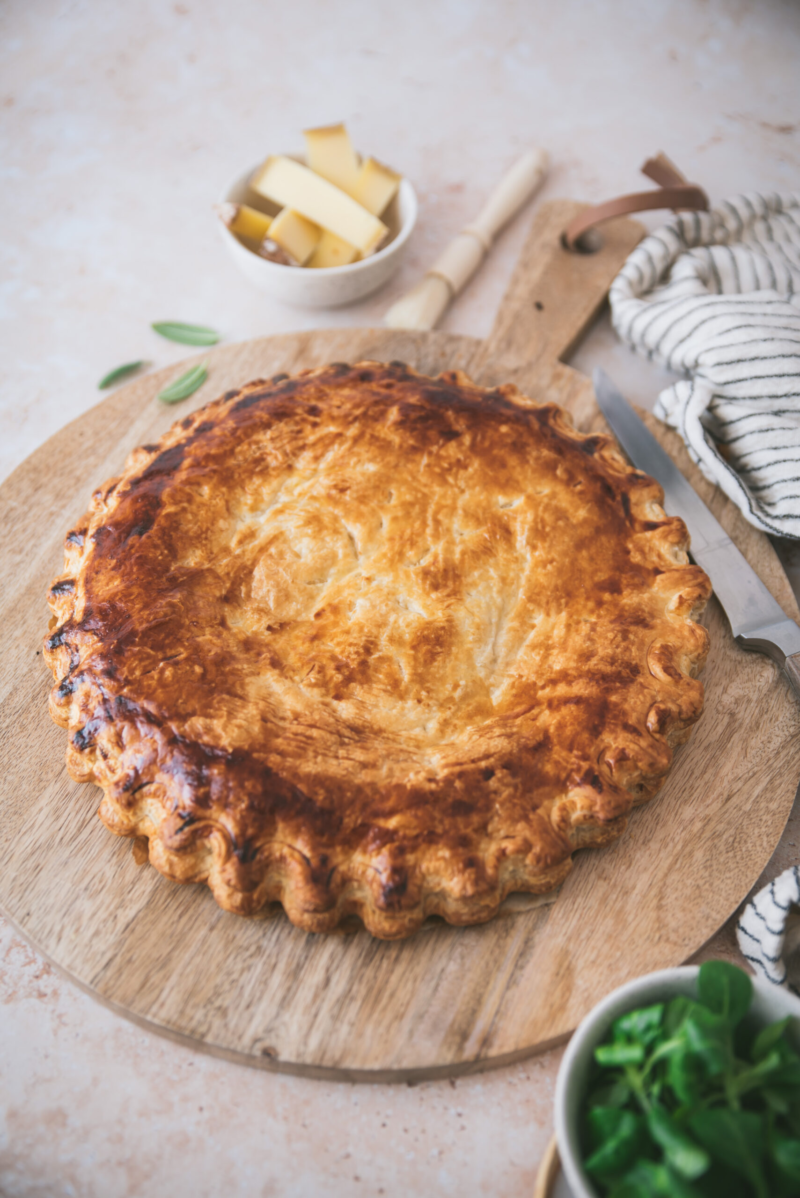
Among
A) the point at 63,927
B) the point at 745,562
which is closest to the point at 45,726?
the point at 63,927

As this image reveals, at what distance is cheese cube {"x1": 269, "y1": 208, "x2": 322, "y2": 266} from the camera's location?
12.6 ft

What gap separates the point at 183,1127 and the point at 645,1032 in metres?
1.23

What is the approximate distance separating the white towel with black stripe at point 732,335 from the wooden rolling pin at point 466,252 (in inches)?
29.6

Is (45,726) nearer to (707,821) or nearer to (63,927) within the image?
(63,927)

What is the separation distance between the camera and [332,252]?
3971mm

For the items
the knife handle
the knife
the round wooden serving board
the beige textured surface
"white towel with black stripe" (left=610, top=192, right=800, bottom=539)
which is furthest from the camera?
the beige textured surface

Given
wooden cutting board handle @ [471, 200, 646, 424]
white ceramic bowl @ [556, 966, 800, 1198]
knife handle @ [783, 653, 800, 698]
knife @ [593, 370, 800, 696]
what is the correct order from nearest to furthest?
white ceramic bowl @ [556, 966, 800, 1198]
knife handle @ [783, 653, 800, 698]
knife @ [593, 370, 800, 696]
wooden cutting board handle @ [471, 200, 646, 424]

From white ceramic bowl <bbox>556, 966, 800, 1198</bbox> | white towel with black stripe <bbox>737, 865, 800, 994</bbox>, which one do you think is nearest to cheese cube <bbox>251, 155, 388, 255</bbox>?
white towel with black stripe <bbox>737, 865, 800, 994</bbox>

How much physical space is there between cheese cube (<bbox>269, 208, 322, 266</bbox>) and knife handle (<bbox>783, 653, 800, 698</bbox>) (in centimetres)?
266

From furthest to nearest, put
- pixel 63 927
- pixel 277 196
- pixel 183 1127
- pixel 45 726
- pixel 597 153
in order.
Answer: pixel 597 153 < pixel 277 196 < pixel 45 726 < pixel 63 927 < pixel 183 1127

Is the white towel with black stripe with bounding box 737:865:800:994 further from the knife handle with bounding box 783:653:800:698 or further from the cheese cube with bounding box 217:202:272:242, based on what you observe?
the cheese cube with bounding box 217:202:272:242

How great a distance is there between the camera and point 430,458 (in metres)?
3.09

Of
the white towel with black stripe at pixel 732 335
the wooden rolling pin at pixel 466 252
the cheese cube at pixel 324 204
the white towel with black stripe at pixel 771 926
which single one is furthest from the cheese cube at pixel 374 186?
the white towel with black stripe at pixel 771 926

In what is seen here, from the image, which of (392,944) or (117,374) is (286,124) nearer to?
(117,374)
